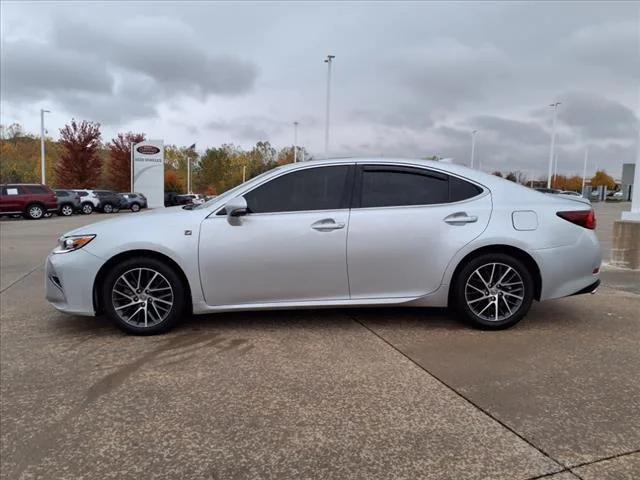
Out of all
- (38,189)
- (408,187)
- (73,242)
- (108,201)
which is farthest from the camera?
(108,201)

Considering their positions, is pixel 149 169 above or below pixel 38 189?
above

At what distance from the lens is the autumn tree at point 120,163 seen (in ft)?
195

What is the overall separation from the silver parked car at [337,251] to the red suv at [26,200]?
73.4ft

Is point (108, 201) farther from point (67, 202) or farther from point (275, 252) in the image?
point (275, 252)

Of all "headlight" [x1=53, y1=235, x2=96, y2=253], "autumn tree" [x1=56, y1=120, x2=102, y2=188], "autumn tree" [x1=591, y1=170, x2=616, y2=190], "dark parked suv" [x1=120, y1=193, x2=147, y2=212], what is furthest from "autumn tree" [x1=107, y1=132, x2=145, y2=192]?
"autumn tree" [x1=591, y1=170, x2=616, y2=190]

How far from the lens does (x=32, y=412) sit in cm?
297

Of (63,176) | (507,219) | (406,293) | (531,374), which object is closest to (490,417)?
(531,374)

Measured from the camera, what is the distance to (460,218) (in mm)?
4402

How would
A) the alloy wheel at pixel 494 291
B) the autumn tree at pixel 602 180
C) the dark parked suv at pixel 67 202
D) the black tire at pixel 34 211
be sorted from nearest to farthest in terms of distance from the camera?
the alloy wheel at pixel 494 291 < the black tire at pixel 34 211 < the dark parked suv at pixel 67 202 < the autumn tree at pixel 602 180

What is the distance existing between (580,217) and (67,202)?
2902 centimetres

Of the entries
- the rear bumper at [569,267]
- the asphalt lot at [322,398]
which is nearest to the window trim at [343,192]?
the asphalt lot at [322,398]

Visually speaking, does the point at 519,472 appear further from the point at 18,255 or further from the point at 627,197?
the point at 627,197

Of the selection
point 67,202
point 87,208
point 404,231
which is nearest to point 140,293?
point 404,231

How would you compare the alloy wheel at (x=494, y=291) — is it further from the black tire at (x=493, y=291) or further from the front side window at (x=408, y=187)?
the front side window at (x=408, y=187)
